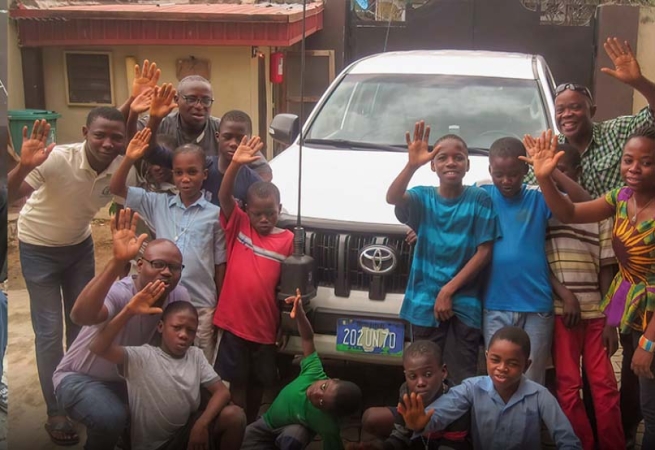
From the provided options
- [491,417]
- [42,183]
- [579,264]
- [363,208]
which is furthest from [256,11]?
[491,417]

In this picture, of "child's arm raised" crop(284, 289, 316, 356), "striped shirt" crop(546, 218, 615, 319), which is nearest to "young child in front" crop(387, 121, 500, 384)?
"striped shirt" crop(546, 218, 615, 319)

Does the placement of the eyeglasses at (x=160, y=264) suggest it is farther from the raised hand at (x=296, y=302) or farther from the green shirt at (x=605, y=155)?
the green shirt at (x=605, y=155)

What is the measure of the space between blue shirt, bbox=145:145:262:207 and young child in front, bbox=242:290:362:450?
0.48 metres

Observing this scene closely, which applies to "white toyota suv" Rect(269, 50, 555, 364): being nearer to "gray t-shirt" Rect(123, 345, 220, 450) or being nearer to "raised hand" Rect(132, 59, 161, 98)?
"gray t-shirt" Rect(123, 345, 220, 450)

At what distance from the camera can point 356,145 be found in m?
3.29

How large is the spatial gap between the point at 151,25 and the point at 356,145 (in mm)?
1081

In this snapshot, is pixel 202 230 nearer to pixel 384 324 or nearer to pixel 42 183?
pixel 42 183

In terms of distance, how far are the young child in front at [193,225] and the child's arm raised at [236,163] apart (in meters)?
0.07

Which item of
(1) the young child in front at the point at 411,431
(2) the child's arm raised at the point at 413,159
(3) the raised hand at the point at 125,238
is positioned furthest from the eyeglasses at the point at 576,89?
(3) the raised hand at the point at 125,238

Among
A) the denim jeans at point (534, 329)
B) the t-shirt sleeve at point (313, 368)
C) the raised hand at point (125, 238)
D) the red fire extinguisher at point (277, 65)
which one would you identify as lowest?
the t-shirt sleeve at point (313, 368)

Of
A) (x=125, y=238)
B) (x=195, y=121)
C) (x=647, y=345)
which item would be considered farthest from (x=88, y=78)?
(x=647, y=345)

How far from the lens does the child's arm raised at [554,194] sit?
2.15 m

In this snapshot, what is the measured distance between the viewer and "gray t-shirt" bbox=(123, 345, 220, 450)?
234 cm

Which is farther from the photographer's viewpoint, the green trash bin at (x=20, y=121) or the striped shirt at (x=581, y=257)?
the striped shirt at (x=581, y=257)
